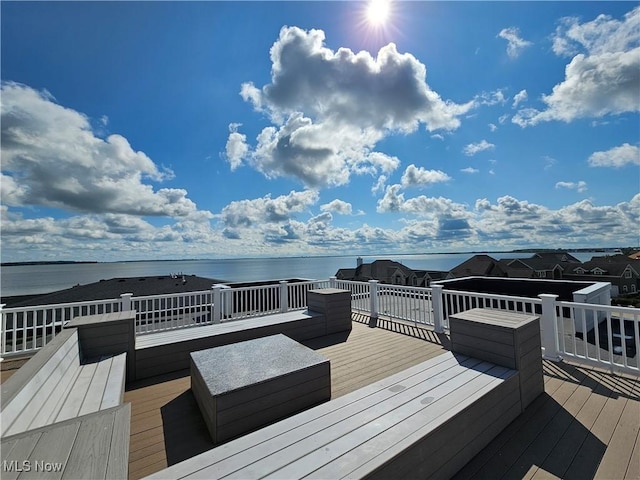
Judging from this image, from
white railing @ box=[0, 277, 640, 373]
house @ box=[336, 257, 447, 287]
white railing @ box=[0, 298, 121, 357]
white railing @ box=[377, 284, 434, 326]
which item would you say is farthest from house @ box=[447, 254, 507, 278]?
white railing @ box=[0, 298, 121, 357]

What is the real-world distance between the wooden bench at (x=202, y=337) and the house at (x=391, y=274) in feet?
62.7

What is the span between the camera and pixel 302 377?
8.82 feet

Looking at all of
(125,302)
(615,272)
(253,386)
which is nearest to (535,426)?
(253,386)

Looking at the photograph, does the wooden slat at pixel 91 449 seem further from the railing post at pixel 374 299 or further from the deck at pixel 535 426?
the railing post at pixel 374 299

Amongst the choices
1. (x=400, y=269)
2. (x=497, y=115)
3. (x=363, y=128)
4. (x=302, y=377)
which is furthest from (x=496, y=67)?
(x=400, y=269)

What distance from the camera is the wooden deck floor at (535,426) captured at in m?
1.96

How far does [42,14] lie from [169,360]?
6.78 m

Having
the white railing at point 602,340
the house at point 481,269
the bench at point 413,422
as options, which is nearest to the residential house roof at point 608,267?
the house at point 481,269

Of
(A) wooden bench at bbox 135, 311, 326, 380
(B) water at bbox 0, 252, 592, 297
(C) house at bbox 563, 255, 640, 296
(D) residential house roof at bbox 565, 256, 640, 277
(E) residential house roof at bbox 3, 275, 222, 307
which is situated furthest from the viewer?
(B) water at bbox 0, 252, 592, 297

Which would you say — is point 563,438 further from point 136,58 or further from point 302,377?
point 136,58

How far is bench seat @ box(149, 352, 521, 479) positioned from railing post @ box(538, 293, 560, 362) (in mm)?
1970

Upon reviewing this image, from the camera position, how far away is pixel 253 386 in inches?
94.9

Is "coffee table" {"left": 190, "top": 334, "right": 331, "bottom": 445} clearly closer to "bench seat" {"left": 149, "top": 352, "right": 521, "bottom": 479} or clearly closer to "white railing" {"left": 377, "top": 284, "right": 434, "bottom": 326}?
"bench seat" {"left": 149, "top": 352, "right": 521, "bottom": 479}

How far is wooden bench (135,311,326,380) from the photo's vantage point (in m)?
3.72
